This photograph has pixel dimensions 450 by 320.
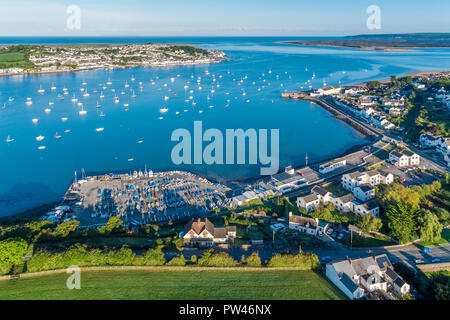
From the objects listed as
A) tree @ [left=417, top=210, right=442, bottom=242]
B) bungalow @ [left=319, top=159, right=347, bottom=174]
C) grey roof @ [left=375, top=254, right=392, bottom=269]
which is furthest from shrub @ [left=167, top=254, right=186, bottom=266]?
bungalow @ [left=319, top=159, right=347, bottom=174]

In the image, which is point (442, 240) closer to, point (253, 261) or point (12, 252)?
point (253, 261)

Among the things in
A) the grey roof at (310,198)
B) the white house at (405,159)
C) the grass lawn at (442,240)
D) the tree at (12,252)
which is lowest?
the grass lawn at (442,240)

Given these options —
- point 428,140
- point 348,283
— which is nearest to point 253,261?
point 348,283

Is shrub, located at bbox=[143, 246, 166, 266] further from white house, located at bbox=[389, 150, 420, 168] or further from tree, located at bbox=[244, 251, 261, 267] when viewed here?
white house, located at bbox=[389, 150, 420, 168]

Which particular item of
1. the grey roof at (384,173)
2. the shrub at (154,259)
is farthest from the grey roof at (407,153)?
the shrub at (154,259)

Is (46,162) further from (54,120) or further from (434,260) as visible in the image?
(434,260)

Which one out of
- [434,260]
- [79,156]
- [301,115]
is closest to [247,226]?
[434,260]

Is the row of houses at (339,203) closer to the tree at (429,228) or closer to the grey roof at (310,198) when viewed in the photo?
the grey roof at (310,198)
